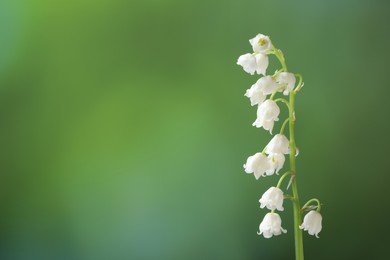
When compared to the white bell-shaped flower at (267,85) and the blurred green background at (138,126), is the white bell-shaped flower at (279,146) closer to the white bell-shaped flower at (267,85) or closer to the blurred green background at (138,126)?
the white bell-shaped flower at (267,85)

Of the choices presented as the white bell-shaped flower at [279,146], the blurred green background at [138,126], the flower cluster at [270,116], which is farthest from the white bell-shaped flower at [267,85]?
the blurred green background at [138,126]

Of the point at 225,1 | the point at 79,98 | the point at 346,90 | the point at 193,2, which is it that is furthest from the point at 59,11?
the point at 346,90

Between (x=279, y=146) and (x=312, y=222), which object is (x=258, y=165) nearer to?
(x=279, y=146)

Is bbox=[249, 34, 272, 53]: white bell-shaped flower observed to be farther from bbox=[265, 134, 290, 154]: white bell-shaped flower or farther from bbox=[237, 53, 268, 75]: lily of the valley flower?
bbox=[265, 134, 290, 154]: white bell-shaped flower

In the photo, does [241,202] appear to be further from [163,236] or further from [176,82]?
[176,82]

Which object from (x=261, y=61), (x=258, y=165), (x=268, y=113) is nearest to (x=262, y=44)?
(x=261, y=61)

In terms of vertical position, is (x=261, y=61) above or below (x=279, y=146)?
above

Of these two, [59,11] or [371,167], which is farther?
Result: [59,11]

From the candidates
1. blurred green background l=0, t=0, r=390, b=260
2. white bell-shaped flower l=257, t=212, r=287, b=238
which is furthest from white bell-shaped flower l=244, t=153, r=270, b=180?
blurred green background l=0, t=0, r=390, b=260
